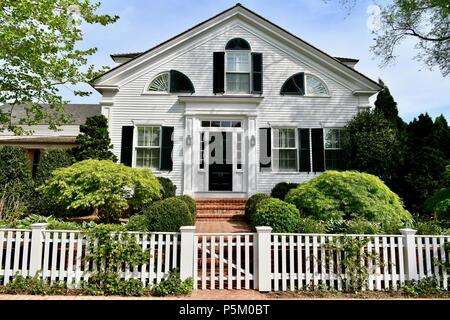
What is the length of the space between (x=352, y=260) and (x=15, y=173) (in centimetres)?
1165

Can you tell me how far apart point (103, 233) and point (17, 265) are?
151 cm

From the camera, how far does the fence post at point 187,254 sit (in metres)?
4.80

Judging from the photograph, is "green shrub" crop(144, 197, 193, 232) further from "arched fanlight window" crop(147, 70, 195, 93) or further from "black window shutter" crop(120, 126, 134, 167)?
A: "arched fanlight window" crop(147, 70, 195, 93)

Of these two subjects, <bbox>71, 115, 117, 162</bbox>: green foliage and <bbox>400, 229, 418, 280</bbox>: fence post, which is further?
<bbox>71, 115, 117, 162</bbox>: green foliage

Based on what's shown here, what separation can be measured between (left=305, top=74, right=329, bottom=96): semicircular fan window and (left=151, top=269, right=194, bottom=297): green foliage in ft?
29.3

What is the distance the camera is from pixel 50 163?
34.2 ft

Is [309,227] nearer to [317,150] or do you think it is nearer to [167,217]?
[167,217]

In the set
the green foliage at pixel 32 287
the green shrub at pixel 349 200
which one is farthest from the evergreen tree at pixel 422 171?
the green foliage at pixel 32 287

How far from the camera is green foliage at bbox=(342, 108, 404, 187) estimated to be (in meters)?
9.85

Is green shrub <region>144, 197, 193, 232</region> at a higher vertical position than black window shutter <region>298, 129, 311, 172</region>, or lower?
lower

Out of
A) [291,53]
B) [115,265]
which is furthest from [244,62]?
[115,265]

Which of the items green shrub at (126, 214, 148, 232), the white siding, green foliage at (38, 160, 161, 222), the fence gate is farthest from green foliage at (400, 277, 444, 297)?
the white siding
